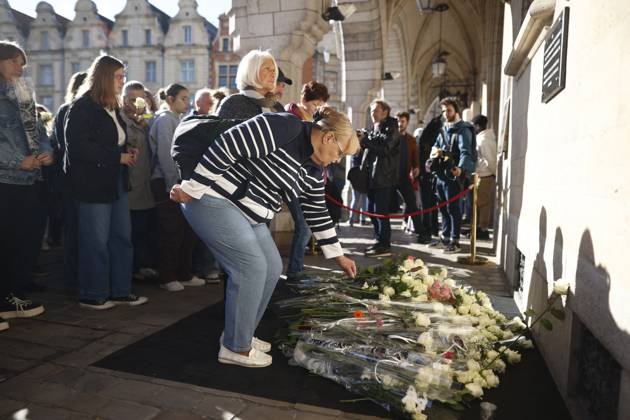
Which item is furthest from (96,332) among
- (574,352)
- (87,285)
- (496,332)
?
(574,352)

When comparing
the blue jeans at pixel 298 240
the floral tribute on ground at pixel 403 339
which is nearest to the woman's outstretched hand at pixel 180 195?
the floral tribute on ground at pixel 403 339

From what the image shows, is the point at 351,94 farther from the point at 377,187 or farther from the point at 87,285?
the point at 87,285

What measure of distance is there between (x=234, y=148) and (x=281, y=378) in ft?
4.35

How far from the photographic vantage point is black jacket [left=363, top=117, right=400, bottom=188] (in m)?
6.45

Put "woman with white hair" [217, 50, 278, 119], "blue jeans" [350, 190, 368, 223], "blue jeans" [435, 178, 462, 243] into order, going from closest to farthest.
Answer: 1. "woman with white hair" [217, 50, 278, 119]
2. "blue jeans" [435, 178, 462, 243]
3. "blue jeans" [350, 190, 368, 223]

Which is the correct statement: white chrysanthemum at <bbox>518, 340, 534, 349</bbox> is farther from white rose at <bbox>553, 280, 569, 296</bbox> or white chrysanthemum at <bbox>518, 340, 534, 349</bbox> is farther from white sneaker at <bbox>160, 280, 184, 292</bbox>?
white sneaker at <bbox>160, 280, 184, 292</bbox>

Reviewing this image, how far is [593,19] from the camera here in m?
2.50

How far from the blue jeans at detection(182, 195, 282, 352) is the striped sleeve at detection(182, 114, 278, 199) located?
0.46 ft

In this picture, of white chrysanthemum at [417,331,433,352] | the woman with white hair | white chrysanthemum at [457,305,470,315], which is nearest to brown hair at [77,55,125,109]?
the woman with white hair

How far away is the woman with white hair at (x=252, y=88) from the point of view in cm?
344

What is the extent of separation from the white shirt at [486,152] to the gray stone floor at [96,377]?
3966 millimetres

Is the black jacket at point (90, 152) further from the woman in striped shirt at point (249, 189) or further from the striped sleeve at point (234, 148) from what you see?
the striped sleeve at point (234, 148)

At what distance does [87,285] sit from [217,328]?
4.01ft

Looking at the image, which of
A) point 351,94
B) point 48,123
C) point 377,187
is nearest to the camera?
point 48,123
